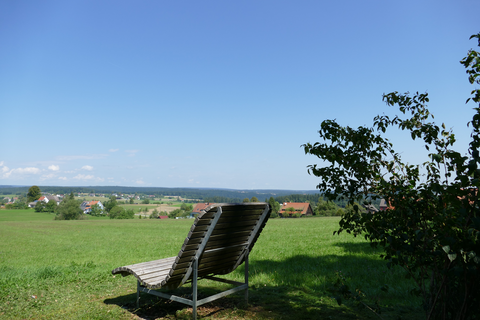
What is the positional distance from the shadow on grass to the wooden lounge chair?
390 mm

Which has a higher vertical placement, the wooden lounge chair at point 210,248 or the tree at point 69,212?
the wooden lounge chair at point 210,248

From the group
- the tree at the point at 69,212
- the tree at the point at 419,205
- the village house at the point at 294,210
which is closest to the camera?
the tree at the point at 419,205

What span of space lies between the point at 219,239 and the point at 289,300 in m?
1.83

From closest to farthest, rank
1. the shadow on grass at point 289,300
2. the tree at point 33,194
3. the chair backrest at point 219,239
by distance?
the chair backrest at point 219,239 < the shadow on grass at point 289,300 < the tree at point 33,194

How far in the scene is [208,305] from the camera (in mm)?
4863

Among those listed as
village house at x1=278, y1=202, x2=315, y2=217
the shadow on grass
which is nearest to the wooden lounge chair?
the shadow on grass

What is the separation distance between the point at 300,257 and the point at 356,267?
6.96 feet

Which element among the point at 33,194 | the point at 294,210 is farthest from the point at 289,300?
the point at 33,194

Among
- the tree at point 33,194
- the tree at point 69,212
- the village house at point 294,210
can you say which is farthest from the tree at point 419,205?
the tree at point 33,194

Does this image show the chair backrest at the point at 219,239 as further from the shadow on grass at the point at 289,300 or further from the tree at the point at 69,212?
the tree at the point at 69,212

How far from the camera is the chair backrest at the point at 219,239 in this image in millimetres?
3766

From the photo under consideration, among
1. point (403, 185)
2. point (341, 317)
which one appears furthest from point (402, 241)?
point (341, 317)

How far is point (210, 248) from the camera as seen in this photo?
4078 millimetres

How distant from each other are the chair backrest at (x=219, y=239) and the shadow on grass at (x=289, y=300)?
642 mm
